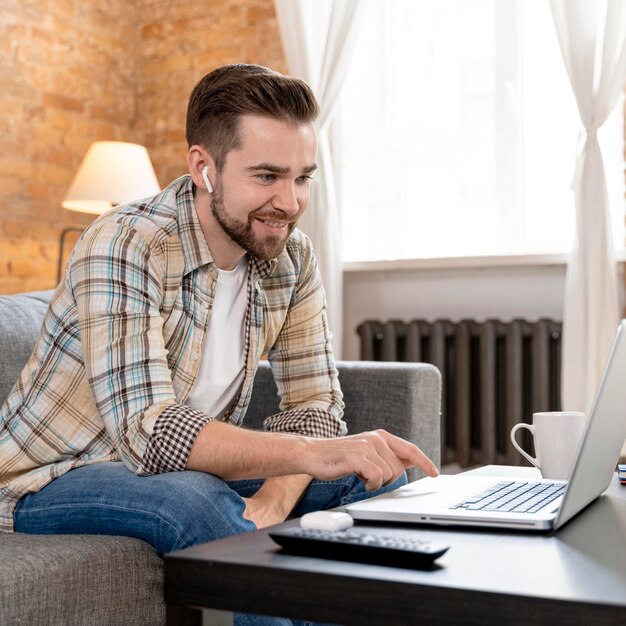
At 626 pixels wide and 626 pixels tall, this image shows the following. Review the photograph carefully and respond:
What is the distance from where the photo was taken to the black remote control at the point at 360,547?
74 cm

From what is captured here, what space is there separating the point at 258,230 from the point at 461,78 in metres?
2.52

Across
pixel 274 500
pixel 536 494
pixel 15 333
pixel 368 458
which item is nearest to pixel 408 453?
pixel 368 458

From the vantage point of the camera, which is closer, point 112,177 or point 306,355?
point 306,355

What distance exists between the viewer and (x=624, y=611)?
630 millimetres

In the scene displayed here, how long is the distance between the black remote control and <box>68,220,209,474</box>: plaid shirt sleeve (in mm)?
508

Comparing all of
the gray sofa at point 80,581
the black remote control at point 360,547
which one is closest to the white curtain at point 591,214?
the gray sofa at point 80,581

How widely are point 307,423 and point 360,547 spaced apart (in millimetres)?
904

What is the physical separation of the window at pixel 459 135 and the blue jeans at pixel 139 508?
2583 millimetres

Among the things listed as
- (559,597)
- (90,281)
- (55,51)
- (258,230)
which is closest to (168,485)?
(90,281)

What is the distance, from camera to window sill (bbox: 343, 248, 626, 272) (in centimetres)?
348

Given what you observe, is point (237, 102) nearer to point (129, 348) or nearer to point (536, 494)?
point (129, 348)

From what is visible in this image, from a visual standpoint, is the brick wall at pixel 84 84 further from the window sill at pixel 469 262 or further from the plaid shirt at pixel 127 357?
the plaid shirt at pixel 127 357

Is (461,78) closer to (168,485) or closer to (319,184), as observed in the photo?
(319,184)

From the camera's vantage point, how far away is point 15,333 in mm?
1864
